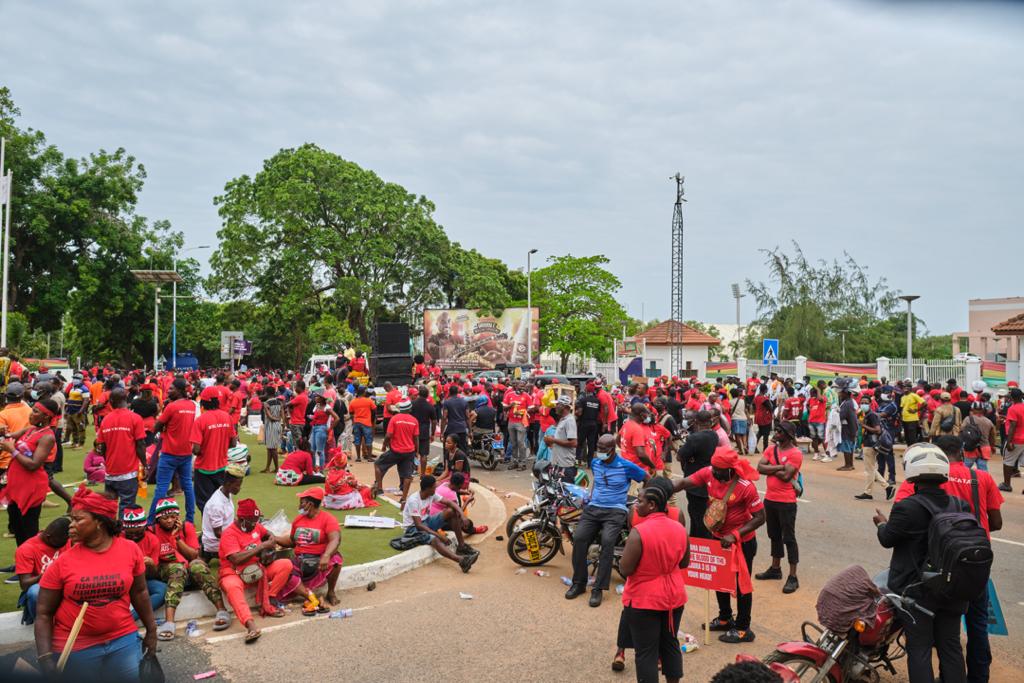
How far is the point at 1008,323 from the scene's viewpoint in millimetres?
27188

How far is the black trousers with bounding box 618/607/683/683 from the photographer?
16.5 ft

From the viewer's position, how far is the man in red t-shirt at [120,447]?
8727 mm

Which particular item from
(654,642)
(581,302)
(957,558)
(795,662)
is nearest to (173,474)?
(654,642)

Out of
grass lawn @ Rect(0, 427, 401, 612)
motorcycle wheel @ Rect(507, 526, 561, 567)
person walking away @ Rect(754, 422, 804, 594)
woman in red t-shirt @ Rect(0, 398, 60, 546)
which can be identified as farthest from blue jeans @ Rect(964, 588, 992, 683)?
woman in red t-shirt @ Rect(0, 398, 60, 546)

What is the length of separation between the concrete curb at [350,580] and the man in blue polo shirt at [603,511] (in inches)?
76.5

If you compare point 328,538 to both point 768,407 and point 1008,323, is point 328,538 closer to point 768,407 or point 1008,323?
point 768,407

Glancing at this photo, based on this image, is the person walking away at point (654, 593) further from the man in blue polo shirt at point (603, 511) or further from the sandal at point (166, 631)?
the sandal at point (166, 631)

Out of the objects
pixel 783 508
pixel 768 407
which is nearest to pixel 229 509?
pixel 783 508

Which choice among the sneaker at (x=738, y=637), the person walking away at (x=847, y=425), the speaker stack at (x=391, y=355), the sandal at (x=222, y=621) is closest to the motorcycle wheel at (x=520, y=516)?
the sneaker at (x=738, y=637)

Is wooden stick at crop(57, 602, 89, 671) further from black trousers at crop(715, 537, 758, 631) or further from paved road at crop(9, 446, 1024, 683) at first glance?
black trousers at crop(715, 537, 758, 631)

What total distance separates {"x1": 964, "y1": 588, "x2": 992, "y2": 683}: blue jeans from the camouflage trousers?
6.17m

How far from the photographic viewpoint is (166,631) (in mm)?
6551

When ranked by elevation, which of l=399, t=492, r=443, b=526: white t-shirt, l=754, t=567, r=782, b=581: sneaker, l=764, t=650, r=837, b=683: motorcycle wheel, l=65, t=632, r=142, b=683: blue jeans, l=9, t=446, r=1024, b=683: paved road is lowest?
l=9, t=446, r=1024, b=683: paved road

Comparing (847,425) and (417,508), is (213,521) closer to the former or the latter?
(417,508)
